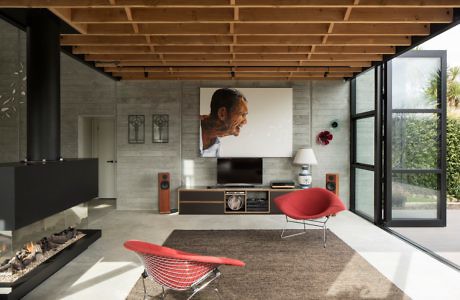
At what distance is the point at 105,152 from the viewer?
26.0 feet

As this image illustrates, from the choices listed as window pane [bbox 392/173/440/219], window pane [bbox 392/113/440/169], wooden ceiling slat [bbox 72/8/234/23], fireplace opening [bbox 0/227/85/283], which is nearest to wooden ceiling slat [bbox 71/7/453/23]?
wooden ceiling slat [bbox 72/8/234/23]

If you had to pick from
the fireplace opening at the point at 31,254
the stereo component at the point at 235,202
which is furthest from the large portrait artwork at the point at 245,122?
the fireplace opening at the point at 31,254

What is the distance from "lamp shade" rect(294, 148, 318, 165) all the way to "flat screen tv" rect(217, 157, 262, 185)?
2.50ft

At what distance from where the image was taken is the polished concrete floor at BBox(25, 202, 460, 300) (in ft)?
10.1

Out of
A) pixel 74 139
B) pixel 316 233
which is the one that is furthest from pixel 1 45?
pixel 316 233

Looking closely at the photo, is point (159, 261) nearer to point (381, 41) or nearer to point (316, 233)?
point (316, 233)

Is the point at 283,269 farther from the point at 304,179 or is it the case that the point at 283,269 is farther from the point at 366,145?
the point at 366,145

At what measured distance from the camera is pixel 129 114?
684cm

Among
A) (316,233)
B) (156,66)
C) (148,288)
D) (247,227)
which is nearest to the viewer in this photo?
(148,288)

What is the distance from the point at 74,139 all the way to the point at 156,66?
9.14 ft

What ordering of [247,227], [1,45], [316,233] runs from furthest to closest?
[1,45]
[247,227]
[316,233]

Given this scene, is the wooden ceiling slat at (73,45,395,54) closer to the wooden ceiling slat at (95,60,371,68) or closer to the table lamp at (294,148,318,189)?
the wooden ceiling slat at (95,60,371,68)

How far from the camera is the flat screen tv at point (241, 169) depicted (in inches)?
261

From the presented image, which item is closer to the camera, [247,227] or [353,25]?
[353,25]
